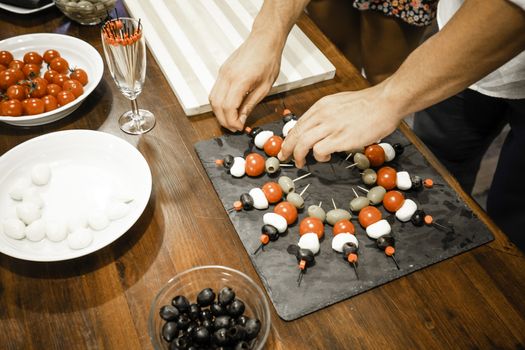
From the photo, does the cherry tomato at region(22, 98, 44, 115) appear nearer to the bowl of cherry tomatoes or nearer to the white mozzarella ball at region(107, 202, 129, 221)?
the bowl of cherry tomatoes

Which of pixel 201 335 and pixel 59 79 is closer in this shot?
pixel 201 335

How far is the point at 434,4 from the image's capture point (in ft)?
5.49

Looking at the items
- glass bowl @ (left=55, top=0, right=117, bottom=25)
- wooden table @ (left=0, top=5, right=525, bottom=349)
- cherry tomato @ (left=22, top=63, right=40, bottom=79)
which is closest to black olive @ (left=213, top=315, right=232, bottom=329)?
wooden table @ (left=0, top=5, right=525, bottom=349)

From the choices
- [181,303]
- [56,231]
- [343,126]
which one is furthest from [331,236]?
[56,231]

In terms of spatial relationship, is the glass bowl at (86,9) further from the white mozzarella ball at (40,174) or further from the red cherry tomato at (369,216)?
the red cherry tomato at (369,216)

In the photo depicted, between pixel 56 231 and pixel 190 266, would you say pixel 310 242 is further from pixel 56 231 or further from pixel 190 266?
pixel 56 231

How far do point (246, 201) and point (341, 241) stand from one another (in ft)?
0.77

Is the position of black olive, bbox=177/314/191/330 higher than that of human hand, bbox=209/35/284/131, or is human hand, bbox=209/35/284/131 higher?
human hand, bbox=209/35/284/131

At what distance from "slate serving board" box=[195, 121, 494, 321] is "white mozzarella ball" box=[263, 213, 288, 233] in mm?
28

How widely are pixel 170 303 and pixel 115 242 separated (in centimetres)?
22

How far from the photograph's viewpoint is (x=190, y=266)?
3.22 ft

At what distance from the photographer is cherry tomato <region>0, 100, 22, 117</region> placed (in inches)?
46.5

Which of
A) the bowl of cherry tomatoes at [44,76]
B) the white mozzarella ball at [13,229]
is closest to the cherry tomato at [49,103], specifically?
the bowl of cherry tomatoes at [44,76]

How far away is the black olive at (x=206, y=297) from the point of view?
87cm
